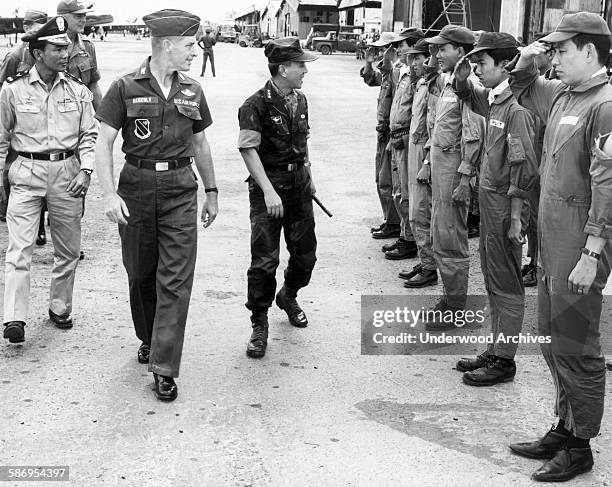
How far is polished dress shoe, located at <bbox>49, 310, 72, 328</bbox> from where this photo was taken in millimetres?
5996

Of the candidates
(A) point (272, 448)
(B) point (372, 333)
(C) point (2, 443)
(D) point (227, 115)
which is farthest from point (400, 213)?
(D) point (227, 115)

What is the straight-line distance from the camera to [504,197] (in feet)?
16.7

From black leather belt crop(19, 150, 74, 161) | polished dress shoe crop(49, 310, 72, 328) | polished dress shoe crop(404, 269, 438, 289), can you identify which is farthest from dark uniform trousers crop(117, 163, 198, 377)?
polished dress shoe crop(404, 269, 438, 289)

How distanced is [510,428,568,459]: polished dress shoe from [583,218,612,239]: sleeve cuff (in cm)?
106

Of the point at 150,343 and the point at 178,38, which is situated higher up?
the point at 178,38

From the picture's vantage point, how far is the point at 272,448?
4266 mm

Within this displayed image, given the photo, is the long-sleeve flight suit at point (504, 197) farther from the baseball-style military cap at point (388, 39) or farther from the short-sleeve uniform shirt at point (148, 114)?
the baseball-style military cap at point (388, 39)

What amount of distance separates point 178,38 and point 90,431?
219 centimetres

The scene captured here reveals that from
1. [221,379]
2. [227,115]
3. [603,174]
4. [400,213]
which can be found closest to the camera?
[603,174]

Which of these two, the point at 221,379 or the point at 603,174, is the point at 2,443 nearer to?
the point at 221,379

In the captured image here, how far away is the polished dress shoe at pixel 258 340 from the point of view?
5586mm

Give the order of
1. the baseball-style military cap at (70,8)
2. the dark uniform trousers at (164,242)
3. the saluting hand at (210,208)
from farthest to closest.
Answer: the baseball-style military cap at (70,8) → the saluting hand at (210,208) → the dark uniform trousers at (164,242)

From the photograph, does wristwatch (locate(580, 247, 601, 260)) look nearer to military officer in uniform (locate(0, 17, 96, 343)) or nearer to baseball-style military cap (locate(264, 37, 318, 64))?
baseball-style military cap (locate(264, 37, 318, 64))

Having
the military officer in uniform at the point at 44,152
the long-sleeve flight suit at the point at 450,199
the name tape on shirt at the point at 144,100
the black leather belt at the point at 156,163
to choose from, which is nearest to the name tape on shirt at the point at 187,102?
the name tape on shirt at the point at 144,100
